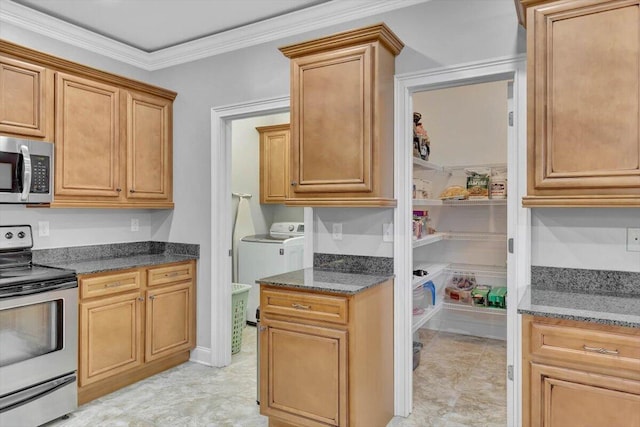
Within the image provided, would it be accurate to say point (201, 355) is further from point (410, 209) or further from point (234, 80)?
point (234, 80)

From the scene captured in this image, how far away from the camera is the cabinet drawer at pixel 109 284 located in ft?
9.12

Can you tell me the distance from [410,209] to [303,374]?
1.20 metres

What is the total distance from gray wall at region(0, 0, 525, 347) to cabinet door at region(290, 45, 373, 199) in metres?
0.40

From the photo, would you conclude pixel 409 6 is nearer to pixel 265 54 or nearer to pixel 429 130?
pixel 265 54

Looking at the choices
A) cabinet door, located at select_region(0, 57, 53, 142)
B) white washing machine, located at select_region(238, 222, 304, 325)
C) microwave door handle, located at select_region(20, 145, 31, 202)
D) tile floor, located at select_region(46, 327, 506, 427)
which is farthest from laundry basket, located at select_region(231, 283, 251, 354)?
cabinet door, located at select_region(0, 57, 53, 142)

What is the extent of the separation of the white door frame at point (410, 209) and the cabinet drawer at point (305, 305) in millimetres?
630

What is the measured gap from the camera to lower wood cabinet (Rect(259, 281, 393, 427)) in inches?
86.3

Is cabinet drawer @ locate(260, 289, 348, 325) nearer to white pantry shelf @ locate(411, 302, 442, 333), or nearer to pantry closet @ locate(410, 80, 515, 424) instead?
white pantry shelf @ locate(411, 302, 442, 333)

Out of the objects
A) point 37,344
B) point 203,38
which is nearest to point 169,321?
point 37,344

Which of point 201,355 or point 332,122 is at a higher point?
point 332,122

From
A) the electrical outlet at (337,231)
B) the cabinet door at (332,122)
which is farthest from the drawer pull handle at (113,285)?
the electrical outlet at (337,231)

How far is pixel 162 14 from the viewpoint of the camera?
3.06 metres

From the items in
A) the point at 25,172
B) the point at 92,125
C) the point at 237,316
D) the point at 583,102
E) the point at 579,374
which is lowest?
the point at 237,316

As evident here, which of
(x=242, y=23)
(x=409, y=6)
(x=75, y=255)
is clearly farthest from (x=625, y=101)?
(x=75, y=255)
